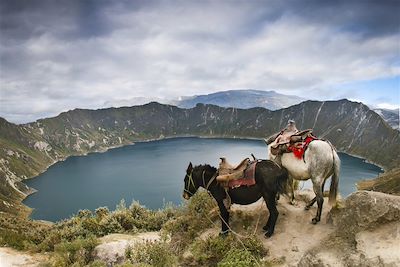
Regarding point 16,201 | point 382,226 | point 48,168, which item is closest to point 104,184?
point 16,201

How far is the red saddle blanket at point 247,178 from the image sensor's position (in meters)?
9.77

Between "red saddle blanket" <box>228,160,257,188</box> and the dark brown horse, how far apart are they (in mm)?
104

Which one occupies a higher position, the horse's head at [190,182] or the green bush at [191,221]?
the horse's head at [190,182]

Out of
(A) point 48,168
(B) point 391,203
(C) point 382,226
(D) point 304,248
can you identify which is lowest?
(A) point 48,168

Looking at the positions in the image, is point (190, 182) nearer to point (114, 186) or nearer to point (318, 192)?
point (318, 192)

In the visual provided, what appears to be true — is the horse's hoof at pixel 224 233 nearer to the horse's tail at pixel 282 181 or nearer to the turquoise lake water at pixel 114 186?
the horse's tail at pixel 282 181

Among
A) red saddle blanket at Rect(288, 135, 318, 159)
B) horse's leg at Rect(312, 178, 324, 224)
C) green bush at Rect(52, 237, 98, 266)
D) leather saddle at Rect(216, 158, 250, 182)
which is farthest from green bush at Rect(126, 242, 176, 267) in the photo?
red saddle blanket at Rect(288, 135, 318, 159)

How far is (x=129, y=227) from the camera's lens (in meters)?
14.4

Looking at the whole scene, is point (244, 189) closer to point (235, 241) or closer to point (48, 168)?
point (235, 241)

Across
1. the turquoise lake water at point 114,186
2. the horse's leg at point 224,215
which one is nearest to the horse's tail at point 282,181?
the horse's leg at point 224,215

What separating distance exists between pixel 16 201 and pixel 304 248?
121 m

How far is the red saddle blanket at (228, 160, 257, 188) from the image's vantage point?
977cm

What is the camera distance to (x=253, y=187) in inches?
387

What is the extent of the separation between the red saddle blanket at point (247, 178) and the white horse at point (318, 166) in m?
1.10
